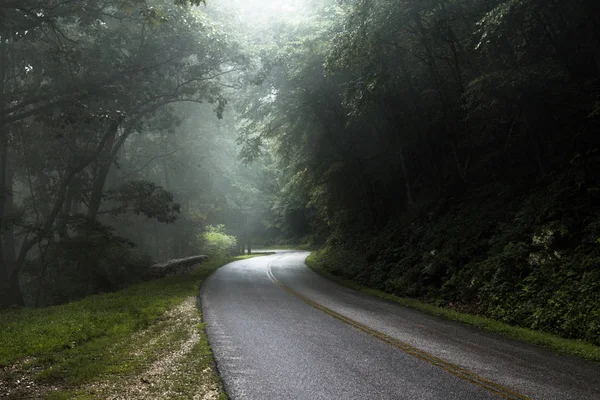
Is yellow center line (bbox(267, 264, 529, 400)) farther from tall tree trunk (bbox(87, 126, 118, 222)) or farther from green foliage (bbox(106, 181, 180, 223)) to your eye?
tall tree trunk (bbox(87, 126, 118, 222))

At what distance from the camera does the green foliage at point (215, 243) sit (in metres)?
33.2

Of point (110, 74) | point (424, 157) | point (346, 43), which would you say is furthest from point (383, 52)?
point (110, 74)

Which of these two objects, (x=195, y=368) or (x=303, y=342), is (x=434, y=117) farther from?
(x=195, y=368)

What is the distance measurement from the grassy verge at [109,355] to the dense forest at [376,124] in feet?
18.4

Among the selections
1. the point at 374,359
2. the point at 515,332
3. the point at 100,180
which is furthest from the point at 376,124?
the point at 374,359

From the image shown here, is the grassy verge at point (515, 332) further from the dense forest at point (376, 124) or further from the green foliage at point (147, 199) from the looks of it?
the green foliage at point (147, 199)

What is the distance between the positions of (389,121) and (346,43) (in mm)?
5722

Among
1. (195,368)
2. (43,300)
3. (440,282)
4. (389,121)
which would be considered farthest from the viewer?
(43,300)

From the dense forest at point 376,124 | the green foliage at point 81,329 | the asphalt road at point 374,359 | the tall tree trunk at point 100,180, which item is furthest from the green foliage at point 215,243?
the asphalt road at point 374,359

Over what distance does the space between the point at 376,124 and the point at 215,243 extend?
18.9 meters

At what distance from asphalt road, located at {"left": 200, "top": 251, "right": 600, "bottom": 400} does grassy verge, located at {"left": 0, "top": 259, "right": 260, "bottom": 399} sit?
423mm

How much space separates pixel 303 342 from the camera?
23.9ft

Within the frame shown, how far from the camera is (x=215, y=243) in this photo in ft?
112

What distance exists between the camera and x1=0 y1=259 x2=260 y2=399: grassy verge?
5.11 m
